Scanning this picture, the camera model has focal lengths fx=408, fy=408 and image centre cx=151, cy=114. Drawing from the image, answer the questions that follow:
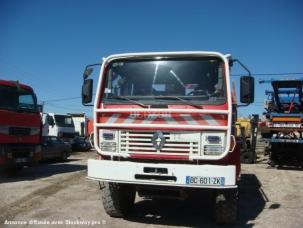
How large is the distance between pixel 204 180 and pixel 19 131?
25.0 feet

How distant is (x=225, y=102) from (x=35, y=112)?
26.0ft

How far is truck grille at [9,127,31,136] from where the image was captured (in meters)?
11.5

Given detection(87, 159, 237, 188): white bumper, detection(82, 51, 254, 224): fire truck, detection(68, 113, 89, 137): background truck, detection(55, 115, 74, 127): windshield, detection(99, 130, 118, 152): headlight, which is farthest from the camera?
detection(68, 113, 89, 137): background truck

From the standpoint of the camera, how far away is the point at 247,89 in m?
6.51

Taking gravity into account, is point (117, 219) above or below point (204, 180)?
below

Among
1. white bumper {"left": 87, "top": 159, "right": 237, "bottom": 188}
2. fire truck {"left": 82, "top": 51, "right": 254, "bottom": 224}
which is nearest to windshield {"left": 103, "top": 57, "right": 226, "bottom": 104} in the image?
fire truck {"left": 82, "top": 51, "right": 254, "bottom": 224}

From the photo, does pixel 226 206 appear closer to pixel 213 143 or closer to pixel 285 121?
pixel 213 143

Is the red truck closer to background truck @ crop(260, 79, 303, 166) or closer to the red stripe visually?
the red stripe

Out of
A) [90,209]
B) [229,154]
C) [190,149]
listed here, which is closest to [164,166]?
[190,149]

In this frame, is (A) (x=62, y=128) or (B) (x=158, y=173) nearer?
(B) (x=158, y=173)

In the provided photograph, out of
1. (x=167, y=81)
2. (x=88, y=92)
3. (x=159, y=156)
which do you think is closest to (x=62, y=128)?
(x=88, y=92)

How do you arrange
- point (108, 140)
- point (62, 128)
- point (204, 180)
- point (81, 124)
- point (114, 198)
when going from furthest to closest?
point (81, 124), point (62, 128), point (114, 198), point (108, 140), point (204, 180)

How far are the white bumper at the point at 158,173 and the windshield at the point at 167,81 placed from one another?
1.04 m

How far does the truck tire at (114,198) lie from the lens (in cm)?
682
